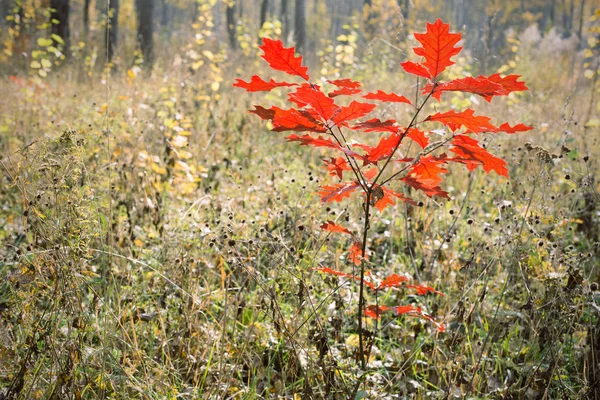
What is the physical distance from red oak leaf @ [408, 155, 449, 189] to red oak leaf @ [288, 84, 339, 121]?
0.29m

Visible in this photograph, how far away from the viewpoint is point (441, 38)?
1.21 m

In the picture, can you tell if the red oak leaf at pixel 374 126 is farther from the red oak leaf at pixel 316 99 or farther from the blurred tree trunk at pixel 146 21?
the blurred tree trunk at pixel 146 21

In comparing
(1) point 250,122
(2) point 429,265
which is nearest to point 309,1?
(1) point 250,122

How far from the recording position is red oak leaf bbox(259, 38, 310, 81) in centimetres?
129

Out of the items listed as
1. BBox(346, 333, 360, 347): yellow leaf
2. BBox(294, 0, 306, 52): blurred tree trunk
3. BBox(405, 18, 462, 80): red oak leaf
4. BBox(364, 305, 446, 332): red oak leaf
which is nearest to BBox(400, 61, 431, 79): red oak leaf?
BBox(405, 18, 462, 80): red oak leaf

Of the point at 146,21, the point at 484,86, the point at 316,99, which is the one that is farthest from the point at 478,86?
the point at 146,21

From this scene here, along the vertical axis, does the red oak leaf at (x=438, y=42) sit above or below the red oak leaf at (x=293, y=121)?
above

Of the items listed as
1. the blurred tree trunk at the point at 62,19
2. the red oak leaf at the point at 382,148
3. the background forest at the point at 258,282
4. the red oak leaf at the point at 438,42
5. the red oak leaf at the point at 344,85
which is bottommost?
the background forest at the point at 258,282

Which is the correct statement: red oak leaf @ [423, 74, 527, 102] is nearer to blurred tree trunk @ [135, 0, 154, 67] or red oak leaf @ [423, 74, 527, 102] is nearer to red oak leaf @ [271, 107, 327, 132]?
red oak leaf @ [271, 107, 327, 132]

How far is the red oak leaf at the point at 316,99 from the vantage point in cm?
129

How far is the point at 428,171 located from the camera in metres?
1.47

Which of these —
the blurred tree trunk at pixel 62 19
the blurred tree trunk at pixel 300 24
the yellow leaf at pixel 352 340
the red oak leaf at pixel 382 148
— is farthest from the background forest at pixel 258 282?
the blurred tree trunk at pixel 300 24

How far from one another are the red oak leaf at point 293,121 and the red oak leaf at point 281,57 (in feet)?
0.31

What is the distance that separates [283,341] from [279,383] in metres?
0.26
